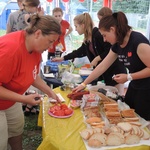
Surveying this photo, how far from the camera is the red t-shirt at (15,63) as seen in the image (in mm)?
1062

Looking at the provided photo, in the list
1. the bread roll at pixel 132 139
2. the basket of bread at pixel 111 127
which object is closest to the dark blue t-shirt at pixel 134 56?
the basket of bread at pixel 111 127

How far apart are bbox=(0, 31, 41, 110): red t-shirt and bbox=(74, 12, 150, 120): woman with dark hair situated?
0.56 m

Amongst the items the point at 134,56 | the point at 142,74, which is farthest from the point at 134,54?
A: the point at 142,74

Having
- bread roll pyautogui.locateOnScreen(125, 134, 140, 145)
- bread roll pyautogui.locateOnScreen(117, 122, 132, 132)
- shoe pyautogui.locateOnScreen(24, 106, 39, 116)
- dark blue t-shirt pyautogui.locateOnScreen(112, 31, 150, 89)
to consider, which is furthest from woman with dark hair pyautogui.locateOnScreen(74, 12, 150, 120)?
shoe pyautogui.locateOnScreen(24, 106, 39, 116)

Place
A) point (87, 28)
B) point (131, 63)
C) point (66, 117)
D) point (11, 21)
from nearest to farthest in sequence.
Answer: point (66, 117), point (131, 63), point (87, 28), point (11, 21)

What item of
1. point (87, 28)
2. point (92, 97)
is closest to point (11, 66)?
point (92, 97)

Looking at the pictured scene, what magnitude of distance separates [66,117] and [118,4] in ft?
10.7

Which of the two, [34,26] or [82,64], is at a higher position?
[34,26]

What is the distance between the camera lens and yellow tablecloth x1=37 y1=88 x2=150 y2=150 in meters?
1.09

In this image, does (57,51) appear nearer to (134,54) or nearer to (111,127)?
(134,54)

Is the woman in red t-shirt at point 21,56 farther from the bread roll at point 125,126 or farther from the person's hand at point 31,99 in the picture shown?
the bread roll at point 125,126

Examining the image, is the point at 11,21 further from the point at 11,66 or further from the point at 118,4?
the point at 118,4

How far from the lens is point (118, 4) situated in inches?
159

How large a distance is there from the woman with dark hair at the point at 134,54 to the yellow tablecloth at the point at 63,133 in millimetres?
429
